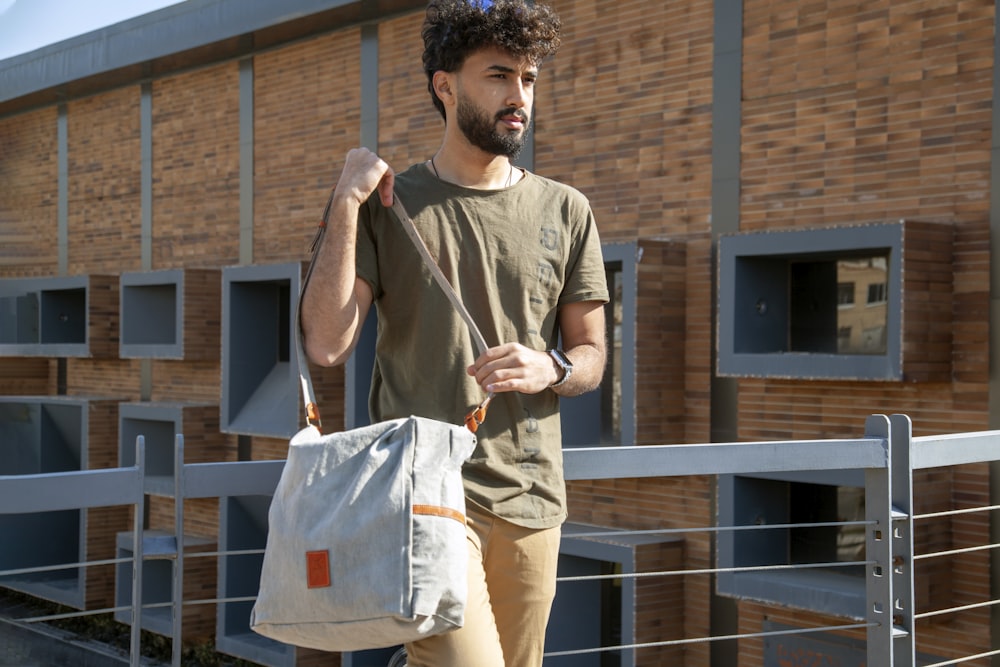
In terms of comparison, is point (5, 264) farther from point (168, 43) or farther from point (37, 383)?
point (168, 43)

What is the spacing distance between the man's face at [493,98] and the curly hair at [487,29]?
0.02 metres

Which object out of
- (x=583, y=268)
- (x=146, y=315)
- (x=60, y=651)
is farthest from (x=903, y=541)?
(x=60, y=651)

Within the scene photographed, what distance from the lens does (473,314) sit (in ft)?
7.50

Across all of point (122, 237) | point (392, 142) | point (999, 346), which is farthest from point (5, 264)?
point (999, 346)

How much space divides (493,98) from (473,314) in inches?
16.0

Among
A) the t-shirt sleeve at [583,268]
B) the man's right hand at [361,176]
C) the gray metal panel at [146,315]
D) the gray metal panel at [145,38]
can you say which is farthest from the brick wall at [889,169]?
the gray metal panel at [146,315]

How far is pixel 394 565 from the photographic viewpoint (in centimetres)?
194

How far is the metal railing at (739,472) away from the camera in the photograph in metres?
2.59

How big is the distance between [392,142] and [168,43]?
4.11 metres

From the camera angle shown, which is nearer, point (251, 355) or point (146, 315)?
point (251, 355)

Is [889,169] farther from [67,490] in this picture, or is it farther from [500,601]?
[67,490]

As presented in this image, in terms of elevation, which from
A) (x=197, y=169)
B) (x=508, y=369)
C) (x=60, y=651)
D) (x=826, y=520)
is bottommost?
(x=60, y=651)

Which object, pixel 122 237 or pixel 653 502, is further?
pixel 122 237

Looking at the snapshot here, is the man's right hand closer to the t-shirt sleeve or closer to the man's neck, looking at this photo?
the man's neck
